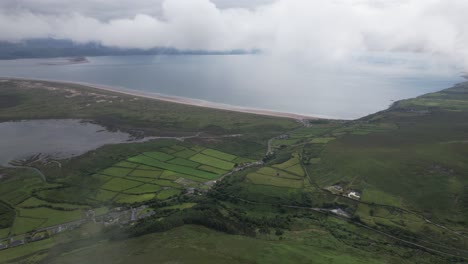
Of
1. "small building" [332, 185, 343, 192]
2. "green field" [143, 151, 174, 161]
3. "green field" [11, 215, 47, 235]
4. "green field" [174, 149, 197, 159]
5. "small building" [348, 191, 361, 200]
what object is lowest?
"green field" [11, 215, 47, 235]

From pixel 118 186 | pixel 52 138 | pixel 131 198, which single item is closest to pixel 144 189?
pixel 131 198

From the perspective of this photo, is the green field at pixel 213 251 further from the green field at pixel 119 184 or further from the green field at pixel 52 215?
the green field at pixel 119 184

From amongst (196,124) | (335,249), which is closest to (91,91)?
(196,124)

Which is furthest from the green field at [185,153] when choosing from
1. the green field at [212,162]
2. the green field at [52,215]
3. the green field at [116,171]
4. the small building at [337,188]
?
the small building at [337,188]

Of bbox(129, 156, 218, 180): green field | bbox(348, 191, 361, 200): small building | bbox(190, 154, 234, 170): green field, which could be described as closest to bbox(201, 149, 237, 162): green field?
bbox(190, 154, 234, 170): green field

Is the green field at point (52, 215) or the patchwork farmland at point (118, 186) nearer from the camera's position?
the green field at point (52, 215)

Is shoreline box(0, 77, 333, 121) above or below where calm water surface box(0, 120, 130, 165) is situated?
above

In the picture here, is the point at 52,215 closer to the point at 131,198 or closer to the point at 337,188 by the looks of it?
the point at 131,198

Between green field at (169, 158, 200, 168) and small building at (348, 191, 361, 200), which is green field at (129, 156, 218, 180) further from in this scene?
small building at (348, 191, 361, 200)

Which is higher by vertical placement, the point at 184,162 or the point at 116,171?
the point at 184,162
